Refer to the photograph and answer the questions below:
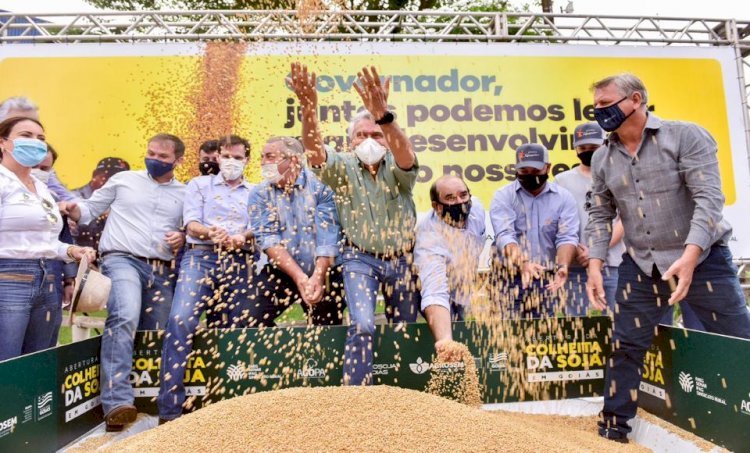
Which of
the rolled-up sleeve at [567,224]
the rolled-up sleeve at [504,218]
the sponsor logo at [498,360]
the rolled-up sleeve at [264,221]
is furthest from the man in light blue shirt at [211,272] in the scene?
the rolled-up sleeve at [567,224]

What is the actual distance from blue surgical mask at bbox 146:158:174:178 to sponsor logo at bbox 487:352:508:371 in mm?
2565

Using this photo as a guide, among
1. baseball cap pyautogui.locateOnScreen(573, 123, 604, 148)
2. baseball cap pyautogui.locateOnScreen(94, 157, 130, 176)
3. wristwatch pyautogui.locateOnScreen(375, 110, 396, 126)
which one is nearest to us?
wristwatch pyautogui.locateOnScreen(375, 110, 396, 126)

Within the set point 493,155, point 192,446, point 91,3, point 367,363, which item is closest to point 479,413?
point 367,363

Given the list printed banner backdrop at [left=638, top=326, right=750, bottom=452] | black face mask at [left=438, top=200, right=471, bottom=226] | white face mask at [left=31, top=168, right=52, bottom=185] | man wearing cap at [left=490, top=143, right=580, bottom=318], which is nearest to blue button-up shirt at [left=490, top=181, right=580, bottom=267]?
man wearing cap at [left=490, top=143, right=580, bottom=318]

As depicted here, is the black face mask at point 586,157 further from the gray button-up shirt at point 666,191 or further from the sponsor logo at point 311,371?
the sponsor logo at point 311,371

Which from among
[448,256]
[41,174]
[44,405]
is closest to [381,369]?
[448,256]

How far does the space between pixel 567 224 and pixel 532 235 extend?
0.83 ft

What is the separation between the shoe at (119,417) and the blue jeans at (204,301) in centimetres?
17

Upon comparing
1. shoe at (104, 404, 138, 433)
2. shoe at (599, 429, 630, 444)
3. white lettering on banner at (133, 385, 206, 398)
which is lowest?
shoe at (599, 429, 630, 444)

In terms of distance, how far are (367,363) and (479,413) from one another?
2.93ft

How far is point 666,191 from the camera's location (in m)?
2.76

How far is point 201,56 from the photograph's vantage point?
5750 mm

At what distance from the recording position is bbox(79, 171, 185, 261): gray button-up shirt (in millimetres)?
3607

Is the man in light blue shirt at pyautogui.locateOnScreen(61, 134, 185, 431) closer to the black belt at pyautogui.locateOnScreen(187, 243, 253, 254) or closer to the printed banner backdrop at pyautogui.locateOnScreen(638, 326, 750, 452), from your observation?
the black belt at pyautogui.locateOnScreen(187, 243, 253, 254)
